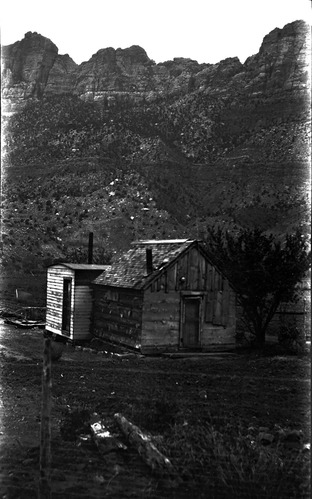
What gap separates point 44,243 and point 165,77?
78.2m

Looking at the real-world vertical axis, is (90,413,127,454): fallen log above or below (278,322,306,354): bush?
above

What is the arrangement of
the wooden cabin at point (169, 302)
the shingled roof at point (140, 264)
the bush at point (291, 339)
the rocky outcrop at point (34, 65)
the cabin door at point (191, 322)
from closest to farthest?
the wooden cabin at point (169, 302)
the shingled roof at point (140, 264)
the cabin door at point (191, 322)
the bush at point (291, 339)
the rocky outcrop at point (34, 65)

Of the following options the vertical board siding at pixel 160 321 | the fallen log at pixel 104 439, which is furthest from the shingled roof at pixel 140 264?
the fallen log at pixel 104 439

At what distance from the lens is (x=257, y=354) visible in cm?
1634

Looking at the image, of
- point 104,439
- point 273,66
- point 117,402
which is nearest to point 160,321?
point 117,402

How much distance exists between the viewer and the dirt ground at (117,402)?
17.6ft

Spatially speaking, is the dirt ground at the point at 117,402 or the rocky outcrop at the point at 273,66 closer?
the dirt ground at the point at 117,402

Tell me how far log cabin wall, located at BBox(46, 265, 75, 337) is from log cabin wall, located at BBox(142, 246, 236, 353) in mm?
3479

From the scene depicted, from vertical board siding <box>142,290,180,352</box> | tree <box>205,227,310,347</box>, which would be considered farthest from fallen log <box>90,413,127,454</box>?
tree <box>205,227,310,347</box>

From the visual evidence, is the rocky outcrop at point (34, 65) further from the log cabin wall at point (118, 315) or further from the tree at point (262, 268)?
the tree at point (262, 268)

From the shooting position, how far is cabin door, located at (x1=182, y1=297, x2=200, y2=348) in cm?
1658

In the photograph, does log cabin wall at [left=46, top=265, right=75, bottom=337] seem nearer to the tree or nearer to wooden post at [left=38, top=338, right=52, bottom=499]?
the tree

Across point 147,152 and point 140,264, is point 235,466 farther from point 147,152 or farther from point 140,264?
point 147,152

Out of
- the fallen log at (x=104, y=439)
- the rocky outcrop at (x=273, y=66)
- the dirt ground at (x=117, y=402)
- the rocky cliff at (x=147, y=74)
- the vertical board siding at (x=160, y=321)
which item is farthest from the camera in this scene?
the rocky cliff at (x=147, y=74)
